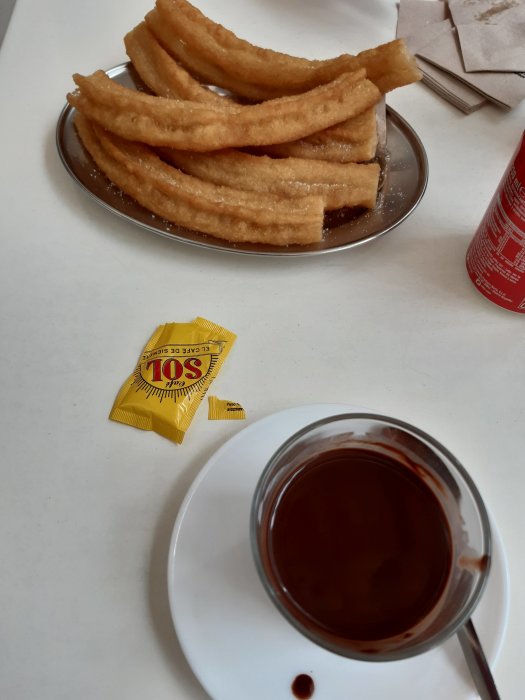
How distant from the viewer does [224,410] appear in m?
0.60

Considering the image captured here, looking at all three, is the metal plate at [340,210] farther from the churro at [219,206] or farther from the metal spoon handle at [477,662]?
the metal spoon handle at [477,662]

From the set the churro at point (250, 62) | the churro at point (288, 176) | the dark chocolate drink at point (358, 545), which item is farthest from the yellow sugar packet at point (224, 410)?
the churro at point (250, 62)

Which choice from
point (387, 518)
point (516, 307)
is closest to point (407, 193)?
point (516, 307)

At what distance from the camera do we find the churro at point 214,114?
679 millimetres

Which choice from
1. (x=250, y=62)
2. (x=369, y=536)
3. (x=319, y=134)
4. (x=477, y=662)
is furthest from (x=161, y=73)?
(x=477, y=662)

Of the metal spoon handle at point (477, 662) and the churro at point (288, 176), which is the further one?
the churro at point (288, 176)

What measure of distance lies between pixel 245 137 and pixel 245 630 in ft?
1.67

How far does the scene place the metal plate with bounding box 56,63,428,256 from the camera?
681mm

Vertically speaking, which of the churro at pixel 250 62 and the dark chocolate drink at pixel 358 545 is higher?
the churro at pixel 250 62

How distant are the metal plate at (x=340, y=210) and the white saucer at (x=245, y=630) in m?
0.28

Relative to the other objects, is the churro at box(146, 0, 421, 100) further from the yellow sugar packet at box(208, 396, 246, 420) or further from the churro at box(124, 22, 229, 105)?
the yellow sugar packet at box(208, 396, 246, 420)

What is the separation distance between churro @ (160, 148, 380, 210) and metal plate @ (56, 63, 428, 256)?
2 centimetres

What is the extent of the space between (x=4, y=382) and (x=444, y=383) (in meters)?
0.45

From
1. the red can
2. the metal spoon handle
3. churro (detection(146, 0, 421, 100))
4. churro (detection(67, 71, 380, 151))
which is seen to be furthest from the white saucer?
churro (detection(146, 0, 421, 100))
